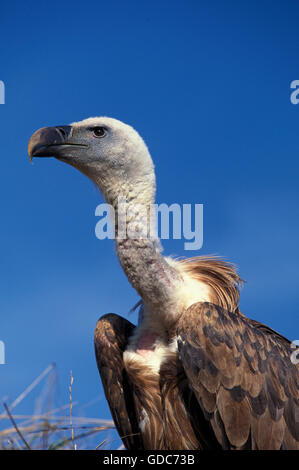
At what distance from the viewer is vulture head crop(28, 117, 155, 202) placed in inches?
231

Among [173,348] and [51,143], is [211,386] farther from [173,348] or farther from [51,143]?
[51,143]

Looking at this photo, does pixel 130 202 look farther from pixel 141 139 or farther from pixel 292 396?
pixel 292 396

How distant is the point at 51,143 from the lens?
19.6ft

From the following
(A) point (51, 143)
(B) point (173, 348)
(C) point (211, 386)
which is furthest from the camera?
(A) point (51, 143)

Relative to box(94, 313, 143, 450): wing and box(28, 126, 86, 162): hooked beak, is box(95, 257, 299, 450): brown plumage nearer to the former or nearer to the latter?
box(94, 313, 143, 450): wing

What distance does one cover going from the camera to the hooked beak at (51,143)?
5906mm

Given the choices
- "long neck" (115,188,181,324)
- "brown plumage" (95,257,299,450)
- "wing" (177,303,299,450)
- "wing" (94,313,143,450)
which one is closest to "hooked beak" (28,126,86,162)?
"long neck" (115,188,181,324)

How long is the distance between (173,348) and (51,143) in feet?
7.92

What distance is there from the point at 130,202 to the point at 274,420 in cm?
247

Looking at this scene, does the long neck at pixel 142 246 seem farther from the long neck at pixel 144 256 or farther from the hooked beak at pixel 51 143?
the hooked beak at pixel 51 143

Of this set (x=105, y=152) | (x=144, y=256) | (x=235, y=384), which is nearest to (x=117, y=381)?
(x=235, y=384)
